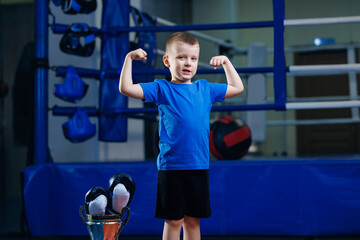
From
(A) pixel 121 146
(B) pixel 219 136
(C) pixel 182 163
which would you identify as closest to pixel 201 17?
(A) pixel 121 146

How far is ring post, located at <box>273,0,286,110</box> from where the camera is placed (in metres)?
2.18

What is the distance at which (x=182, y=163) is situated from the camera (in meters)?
1.40

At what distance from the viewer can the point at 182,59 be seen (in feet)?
4.58

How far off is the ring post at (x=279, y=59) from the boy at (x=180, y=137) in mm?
790

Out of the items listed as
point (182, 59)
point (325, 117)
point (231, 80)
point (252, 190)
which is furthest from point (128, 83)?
point (325, 117)

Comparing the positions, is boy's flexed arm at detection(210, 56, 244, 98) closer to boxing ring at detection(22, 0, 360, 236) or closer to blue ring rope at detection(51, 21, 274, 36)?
boxing ring at detection(22, 0, 360, 236)

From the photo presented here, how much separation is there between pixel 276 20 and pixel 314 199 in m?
0.82

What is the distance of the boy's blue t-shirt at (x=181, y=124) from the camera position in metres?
1.41

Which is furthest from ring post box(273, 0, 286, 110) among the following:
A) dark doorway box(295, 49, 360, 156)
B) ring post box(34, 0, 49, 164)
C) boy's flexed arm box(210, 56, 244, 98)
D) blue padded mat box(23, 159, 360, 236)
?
dark doorway box(295, 49, 360, 156)

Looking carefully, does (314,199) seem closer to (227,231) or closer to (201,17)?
(227,231)

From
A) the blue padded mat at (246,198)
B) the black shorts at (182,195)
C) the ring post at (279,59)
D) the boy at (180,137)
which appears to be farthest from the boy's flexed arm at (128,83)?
the ring post at (279,59)

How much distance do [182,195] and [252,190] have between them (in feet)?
2.58

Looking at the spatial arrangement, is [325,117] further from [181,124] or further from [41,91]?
[181,124]

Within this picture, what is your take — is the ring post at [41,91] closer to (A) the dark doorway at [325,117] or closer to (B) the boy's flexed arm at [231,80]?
(B) the boy's flexed arm at [231,80]
